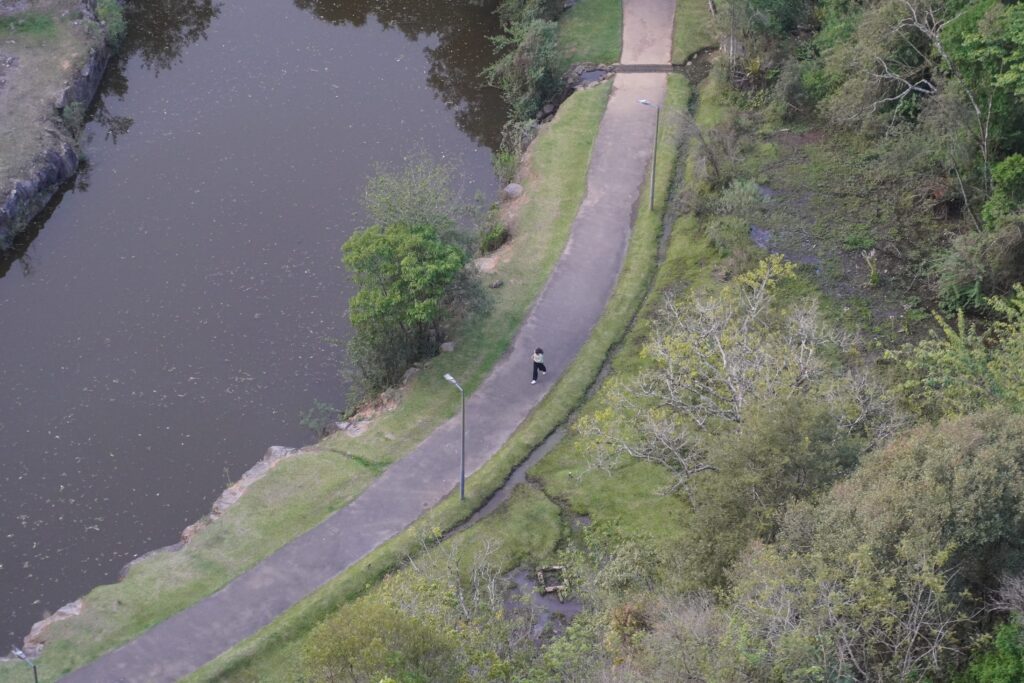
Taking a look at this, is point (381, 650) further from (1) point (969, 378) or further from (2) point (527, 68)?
(2) point (527, 68)

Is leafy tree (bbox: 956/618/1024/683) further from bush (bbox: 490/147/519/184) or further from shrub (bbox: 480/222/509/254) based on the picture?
bush (bbox: 490/147/519/184)

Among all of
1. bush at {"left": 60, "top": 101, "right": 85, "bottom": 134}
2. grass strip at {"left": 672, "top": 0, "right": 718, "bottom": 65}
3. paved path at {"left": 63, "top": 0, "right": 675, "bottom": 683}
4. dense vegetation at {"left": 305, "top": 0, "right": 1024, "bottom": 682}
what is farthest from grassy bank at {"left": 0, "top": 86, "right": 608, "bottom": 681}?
bush at {"left": 60, "top": 101, "right": 85, "bottom": 134}

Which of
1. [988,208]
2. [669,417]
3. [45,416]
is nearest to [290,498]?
[45,416]

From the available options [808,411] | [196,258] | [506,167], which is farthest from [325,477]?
[506,167]

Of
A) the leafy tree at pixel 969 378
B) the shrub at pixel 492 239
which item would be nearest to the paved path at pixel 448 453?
the shrub at pixel 492 239

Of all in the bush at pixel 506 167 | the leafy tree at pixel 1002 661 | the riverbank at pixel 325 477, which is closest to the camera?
the leafy tree at pixel 1002 661

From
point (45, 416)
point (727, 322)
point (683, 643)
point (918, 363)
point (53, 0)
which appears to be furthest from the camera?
point (53, 0)

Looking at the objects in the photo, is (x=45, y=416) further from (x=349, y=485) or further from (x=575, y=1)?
(x=575, y=1)

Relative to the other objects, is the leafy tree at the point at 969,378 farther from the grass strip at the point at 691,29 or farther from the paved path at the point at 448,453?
the grass strip at the point at 691,29
